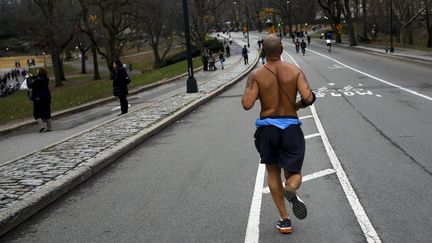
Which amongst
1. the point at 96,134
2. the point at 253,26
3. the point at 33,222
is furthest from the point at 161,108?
the point at 253,26

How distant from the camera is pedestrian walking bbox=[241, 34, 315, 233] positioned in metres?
4.89

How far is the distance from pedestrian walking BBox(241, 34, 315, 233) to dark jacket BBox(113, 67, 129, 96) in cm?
1144

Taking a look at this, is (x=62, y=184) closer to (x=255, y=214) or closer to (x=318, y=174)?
(x=255, y=214)

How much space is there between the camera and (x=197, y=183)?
727 cm

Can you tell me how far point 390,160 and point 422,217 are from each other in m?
2.72

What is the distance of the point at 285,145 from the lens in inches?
193

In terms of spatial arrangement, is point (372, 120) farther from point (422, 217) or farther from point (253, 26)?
point (253, 26)

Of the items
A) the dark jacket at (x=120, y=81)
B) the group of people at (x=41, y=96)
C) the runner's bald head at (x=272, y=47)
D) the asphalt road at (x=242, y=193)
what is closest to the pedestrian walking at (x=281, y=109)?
the runner's bald head at (x=272, y=47)

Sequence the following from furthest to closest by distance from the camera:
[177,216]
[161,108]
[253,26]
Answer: [253,26] → [161,108] → [177,216]

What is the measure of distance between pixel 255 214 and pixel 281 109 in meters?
1.36

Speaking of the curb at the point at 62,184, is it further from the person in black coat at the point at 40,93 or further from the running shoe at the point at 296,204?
the person in black coat at the point at 40,93

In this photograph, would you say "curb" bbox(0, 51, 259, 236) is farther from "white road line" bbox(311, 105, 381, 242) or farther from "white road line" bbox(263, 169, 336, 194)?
"white road line" bbox(311, 105, 381, 242)

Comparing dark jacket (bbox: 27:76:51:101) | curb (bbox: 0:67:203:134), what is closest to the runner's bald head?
dark jacket (bbox: 27:76:51:101)

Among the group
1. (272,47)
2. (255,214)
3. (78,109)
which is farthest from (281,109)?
(78,109)
